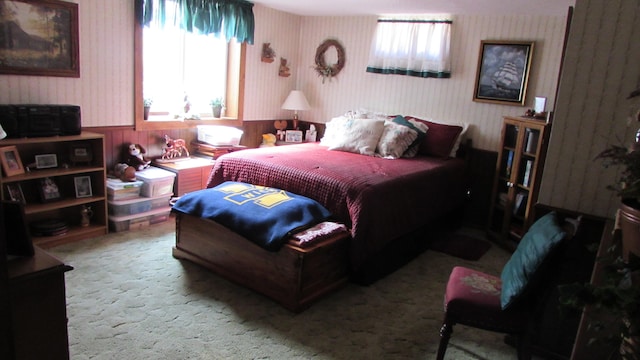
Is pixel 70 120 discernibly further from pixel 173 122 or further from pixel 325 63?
pixel 325 63

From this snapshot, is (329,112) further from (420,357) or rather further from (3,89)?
(420,357)

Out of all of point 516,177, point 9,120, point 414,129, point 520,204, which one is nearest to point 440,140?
point 414,129

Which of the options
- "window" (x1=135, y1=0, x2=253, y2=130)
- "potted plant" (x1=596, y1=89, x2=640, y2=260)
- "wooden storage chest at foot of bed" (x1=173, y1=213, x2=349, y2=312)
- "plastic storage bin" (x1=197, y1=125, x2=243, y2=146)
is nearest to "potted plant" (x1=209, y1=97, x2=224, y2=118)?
"window" (x1=135, y1=0, x2=253, y2=130)

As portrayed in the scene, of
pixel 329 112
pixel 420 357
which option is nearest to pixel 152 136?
pixel 329 112

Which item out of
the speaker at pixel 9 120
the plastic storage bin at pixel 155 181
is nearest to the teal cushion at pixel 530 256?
the plastic storage bin at pixel 155 181

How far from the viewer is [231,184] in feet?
10.8

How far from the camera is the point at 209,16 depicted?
4.34 meters

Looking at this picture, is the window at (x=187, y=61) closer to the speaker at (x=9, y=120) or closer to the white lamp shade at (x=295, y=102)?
the white lamp shade at (x=295, y=102)

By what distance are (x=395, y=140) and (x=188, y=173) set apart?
6.42ft

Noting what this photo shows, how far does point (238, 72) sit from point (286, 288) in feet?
9.87

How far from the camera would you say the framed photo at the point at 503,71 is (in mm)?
4094

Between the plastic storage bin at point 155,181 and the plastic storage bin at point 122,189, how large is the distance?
53 millimetres

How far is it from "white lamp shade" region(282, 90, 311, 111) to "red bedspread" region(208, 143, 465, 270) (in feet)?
3.97

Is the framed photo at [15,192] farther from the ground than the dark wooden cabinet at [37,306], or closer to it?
closer to it
